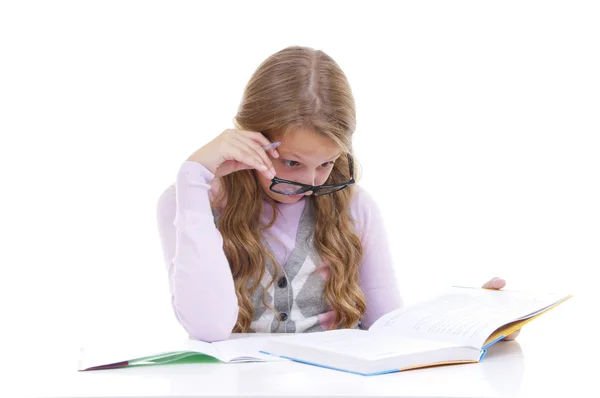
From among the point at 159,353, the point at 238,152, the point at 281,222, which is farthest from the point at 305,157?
the point at 159,353

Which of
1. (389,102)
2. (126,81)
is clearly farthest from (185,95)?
(389,102)

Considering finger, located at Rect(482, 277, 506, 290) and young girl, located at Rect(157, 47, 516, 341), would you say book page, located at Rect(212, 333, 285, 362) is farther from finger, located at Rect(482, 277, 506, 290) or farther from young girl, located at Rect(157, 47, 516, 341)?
finger, located at Rect(482, 277, 506, 290)

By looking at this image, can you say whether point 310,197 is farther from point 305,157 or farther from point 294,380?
point 294,380

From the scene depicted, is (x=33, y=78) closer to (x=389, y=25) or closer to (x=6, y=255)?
(x=6, y=255)

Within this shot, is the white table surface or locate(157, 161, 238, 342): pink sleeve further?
locate(157, 161, 238, 342): pink sleeve

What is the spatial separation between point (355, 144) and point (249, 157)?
1144 millimetres

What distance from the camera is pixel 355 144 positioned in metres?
2.53

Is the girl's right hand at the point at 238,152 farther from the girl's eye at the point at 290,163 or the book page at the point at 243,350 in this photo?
the book page at the point at 243,350

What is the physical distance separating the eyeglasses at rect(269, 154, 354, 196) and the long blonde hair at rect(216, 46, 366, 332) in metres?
0.07

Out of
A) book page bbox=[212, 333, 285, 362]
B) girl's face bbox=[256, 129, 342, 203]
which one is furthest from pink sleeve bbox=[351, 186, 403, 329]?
book page bbox=[212, 333, 285, 362]

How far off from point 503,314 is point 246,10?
1.55 metres

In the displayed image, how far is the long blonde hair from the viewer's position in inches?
58.7

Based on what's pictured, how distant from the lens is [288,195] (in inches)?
62.5

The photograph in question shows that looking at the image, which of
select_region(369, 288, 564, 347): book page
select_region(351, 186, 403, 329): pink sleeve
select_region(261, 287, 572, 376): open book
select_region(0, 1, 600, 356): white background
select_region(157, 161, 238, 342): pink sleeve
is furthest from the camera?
select_region(0, 1, 600, 356): white background
